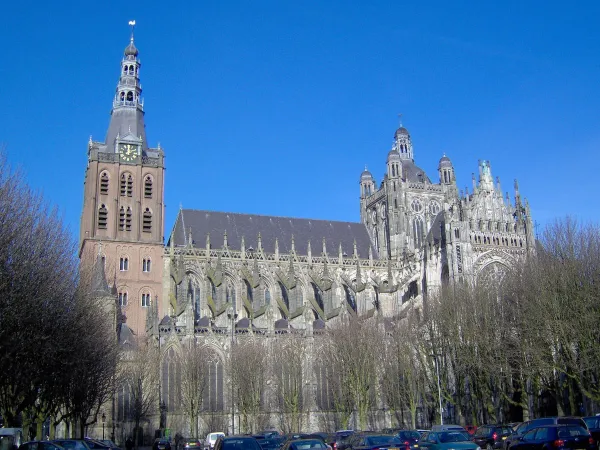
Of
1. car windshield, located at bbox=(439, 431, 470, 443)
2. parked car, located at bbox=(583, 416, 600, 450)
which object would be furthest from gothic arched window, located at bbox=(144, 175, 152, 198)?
parked car, located at bbox=(583, 416, 600, 450)

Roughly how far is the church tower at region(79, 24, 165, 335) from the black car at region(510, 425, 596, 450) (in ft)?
153

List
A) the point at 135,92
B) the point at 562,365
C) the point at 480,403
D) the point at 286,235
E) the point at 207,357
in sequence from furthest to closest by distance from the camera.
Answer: the point at 286,235 → the point at 135,92 → the point at 207,357 → the point at 480,403 → the point at 562,365

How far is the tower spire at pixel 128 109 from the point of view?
7406cm

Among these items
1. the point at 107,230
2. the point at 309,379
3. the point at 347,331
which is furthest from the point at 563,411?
the point at 107,230

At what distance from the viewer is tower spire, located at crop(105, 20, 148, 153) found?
74062mm

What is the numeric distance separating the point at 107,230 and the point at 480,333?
127ft

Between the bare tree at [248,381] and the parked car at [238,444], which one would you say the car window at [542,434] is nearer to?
the parked car at [238,444]

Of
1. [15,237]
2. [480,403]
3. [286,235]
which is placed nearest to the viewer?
[15,237]

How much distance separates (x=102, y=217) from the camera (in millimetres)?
70438

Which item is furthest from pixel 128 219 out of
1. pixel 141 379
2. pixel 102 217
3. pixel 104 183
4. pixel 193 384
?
pixel 193 384

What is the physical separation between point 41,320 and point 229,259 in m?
43.9

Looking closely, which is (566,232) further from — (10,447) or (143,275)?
(143,275)

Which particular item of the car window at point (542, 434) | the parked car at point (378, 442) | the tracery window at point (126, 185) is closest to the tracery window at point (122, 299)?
the tracery window at point (126, 185)

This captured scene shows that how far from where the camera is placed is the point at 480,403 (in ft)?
176
